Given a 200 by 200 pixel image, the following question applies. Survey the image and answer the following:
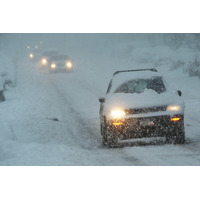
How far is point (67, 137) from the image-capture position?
11961mm

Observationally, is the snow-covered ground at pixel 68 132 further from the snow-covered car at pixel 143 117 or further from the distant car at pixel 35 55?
the distant car at pixel 35 55

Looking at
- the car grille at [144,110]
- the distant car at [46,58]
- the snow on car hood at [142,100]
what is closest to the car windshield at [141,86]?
the snow on car hood at [142,100]

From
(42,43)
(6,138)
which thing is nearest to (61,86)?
(6,138)

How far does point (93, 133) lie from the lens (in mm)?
12422

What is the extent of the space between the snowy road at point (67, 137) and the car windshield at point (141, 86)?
1.35m

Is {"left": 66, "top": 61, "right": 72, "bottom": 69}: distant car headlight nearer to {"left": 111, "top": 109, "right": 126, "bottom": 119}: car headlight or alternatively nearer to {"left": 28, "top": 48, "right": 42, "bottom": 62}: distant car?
{"left": 28, "top": 48, "right": 42, "bottom": 62}: distant car

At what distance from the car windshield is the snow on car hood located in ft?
1.34

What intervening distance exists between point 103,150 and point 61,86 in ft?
57.3

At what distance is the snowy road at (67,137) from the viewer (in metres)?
8.45

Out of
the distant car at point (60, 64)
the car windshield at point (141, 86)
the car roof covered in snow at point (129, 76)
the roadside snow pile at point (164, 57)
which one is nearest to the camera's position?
the car windshield at point (141, 86)

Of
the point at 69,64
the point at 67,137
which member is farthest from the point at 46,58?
the point at 67,137

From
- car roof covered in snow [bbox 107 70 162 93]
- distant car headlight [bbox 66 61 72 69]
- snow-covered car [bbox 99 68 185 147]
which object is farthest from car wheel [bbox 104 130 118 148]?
distant car headlight [bbox 66 61 72 69]

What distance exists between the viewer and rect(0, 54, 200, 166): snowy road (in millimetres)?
8445

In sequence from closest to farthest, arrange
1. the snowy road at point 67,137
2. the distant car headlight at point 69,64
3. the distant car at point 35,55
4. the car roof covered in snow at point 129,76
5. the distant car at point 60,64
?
the snowy road at point 67,137 < the car roof covered in snow at point 129,76 < the distant car at point 60,64 < the distant car headlight at point 69,64 < the distant car at point 35,55
